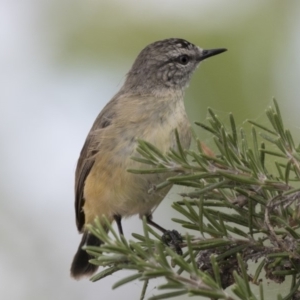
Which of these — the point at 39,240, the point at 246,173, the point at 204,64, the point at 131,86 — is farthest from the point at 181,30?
the point at 39,240

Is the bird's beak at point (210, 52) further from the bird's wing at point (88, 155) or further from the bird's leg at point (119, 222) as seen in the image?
the bird's leg at point (119, 222)

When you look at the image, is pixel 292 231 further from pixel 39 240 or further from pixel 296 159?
pixel 39 240

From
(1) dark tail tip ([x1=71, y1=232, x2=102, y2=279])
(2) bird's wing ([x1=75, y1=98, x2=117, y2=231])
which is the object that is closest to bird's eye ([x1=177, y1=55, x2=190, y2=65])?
(2) bird's wing ([x1=75, y1=98, x2=117, y2=231])

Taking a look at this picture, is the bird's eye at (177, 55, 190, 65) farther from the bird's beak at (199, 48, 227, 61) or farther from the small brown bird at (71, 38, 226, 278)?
the bird's beak at (199, 48, 227, 61)

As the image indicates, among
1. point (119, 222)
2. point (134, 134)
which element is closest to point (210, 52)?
point (134, 134)

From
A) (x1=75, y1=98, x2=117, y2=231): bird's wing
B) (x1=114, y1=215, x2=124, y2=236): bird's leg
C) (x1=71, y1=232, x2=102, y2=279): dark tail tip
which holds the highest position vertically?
(x1=75, y1=98, x2=117, y2=231): bird's wing

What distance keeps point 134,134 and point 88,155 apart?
55 cm

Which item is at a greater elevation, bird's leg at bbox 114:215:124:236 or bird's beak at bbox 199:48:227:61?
bird's beak at bbox 199:48:227:61

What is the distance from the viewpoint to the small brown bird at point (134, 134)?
364 centimetres

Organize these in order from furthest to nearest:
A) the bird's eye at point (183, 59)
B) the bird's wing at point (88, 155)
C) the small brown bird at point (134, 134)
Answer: the bird's eye at point (183, 59)
the bird's wing at point (88, 155)
the small brown bird at point (134, 134)

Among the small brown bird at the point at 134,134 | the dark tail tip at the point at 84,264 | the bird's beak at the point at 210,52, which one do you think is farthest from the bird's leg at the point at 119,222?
the bird's beak at the point at 210,52

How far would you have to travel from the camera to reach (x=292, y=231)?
A: 1.95 metres

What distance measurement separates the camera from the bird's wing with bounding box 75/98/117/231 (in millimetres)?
4051

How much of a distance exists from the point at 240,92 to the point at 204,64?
71 centimetres
